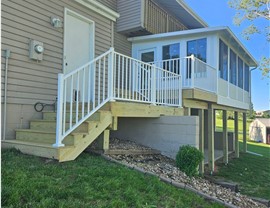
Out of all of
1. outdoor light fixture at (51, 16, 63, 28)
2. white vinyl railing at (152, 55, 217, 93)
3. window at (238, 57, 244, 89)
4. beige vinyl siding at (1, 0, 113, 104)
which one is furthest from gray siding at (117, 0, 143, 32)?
window at (238, 57, 244, 89)

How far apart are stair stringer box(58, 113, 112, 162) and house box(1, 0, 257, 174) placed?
2 cm

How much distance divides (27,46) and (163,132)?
379cm

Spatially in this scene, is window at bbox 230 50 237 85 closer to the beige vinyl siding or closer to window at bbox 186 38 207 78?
window at bbox 186 38 207 78

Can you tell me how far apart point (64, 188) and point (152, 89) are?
4057 millimetres

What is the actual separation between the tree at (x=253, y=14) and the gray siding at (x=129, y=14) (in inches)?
256

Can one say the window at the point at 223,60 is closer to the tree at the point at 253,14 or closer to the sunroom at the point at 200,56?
the sunroom at the point at 200,56

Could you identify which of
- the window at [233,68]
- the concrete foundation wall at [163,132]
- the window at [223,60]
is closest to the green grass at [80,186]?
the concrete foundation wall at [163,132]

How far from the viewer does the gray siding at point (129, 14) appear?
31.7 ft

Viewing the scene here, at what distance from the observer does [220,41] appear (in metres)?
9.63

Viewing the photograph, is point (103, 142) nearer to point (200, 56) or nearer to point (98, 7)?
point (98, 7)

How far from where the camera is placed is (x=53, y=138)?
4.46 meters

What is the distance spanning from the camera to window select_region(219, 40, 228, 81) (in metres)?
9.88

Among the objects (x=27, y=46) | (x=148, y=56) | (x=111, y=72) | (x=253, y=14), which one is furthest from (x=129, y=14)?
(x=253, y=14)

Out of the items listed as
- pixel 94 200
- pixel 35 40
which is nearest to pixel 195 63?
pixel 35 40
